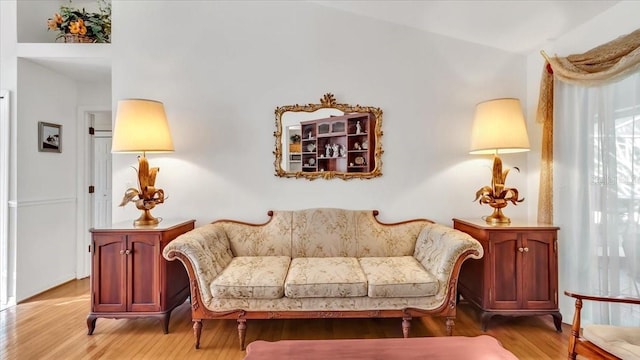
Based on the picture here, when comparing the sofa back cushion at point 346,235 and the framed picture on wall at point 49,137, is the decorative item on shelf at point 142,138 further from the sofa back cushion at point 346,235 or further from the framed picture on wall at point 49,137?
the framed picture on wall at point 49,137

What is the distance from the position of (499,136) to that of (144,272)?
9.67ft

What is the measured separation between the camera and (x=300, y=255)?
9.75 ft

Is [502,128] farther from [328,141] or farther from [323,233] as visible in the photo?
[323,233]

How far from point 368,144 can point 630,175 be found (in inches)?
73.9

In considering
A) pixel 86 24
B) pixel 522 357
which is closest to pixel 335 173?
pixel 522 357

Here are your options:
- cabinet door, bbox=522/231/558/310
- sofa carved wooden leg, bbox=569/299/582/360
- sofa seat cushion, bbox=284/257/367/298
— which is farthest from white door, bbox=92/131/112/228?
sofa carved wooden leg, bbox=569/299/582/360

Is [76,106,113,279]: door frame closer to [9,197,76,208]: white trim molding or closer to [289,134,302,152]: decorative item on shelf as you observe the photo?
[9,197,76,208]: white trim molding

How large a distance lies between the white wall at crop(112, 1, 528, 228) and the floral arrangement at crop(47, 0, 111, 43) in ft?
1.07

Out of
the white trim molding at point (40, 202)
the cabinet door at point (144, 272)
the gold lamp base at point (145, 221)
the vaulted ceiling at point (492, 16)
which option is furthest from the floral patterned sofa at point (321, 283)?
the white trim molding at point (40, 202)

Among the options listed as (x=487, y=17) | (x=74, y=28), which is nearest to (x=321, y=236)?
(x=487, y=17)

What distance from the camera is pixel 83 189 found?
12.8 feet

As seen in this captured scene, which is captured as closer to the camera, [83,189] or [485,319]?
[485,319]

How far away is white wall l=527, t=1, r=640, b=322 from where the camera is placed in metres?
2.29

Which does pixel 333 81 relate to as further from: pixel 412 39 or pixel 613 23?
pixel 613 23
